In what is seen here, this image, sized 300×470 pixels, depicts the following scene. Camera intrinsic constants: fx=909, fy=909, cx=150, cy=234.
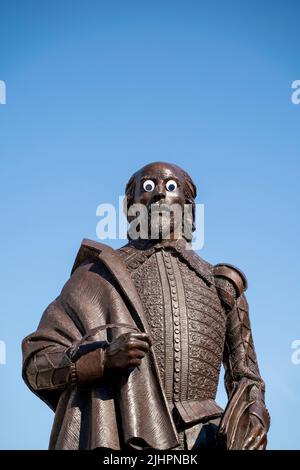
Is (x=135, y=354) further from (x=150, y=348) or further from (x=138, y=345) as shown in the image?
(x=150, y=348)

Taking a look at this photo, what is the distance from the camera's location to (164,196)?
27.4 ft

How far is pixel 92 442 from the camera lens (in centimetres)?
676

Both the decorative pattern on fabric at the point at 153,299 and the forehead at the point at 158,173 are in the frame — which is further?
the forehead at the point at 158,173

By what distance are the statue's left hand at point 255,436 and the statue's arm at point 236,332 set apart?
0.61 m

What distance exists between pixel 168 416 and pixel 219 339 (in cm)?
116

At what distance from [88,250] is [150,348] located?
133 cm

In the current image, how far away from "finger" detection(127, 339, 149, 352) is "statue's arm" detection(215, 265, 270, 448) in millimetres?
1210

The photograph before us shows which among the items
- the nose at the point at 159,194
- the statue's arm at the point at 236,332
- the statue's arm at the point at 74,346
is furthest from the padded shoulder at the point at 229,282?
the statue's arm at the point at 74,346

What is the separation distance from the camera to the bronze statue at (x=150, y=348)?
6957mm

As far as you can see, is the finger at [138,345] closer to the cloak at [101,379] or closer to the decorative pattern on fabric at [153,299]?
the cloak at [101,379]

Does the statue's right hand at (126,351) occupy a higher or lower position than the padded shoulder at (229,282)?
lower
